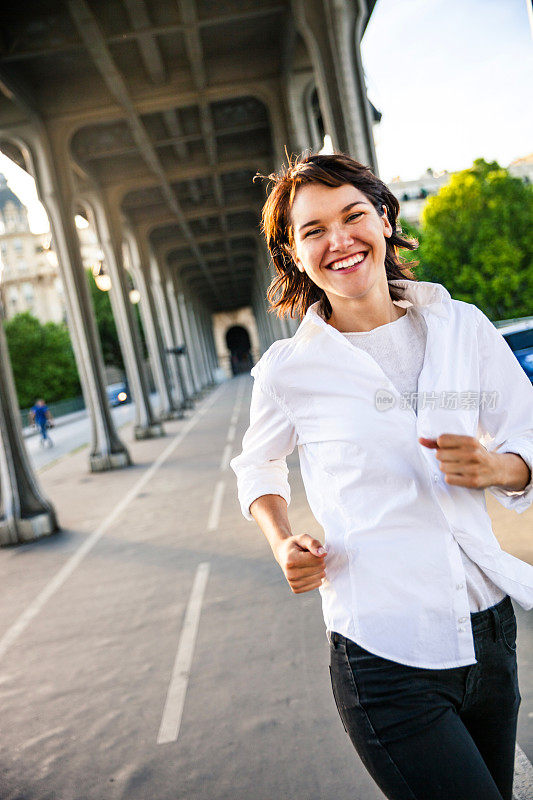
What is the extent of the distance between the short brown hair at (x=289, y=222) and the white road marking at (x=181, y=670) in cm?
321

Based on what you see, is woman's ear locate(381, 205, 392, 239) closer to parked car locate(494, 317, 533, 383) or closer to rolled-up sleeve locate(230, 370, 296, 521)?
rolled-up sleeve locate(230, 370, 296, 521)

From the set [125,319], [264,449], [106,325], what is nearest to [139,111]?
[125,319]

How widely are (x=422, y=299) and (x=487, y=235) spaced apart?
996 inches

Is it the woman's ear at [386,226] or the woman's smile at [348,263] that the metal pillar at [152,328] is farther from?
the woman's smile at [348,263]

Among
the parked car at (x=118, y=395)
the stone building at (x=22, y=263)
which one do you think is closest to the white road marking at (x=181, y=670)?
the parked car at (x=118, y=395)

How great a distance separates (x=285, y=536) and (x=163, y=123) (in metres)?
21.0

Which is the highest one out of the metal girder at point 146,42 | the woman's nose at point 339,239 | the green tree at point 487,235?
the metal girder at point 146,42

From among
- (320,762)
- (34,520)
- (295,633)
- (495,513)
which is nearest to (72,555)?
(34,520)

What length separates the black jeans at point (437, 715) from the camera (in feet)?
5.10

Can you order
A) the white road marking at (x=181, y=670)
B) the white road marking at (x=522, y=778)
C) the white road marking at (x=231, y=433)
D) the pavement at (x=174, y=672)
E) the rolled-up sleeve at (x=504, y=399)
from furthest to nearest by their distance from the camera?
the white road marking at (x=231, y=433)
the white road marking at (x=181, y=670)
the pavement at (x=174, y=672)
the white road marking at (x=522, y=778)
the rolled-up sleeve at (x=504, y=399)

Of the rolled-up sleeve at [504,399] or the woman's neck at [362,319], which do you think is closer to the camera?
Answer: the rolled-up sleeve at [504,399]

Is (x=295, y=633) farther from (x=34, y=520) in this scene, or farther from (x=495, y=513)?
(x=34, y=520)

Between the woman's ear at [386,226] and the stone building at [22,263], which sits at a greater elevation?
the stone building at [22,263]

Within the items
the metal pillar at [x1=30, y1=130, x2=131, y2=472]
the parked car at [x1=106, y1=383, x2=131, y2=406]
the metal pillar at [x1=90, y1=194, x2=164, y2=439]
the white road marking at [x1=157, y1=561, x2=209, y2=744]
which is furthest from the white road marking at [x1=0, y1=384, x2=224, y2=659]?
the parked car at [x1=106, y1=383, x2=131, y2=406]
